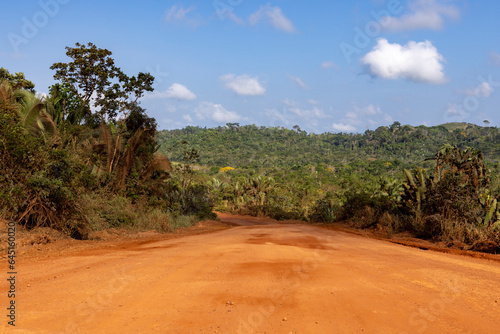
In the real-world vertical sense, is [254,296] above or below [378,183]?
below

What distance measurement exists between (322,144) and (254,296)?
95153 millimetres

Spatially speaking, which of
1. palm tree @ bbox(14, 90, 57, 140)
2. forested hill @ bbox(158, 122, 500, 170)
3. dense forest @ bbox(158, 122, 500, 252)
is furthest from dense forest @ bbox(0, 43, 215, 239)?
forested hill @ bbox(158, 122, 500, 170)

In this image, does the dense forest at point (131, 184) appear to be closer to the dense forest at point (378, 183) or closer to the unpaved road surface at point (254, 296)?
the dense forest at point (378, 183)

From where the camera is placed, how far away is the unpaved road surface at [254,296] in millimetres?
3225

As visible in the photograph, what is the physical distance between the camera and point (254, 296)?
3.94 metres

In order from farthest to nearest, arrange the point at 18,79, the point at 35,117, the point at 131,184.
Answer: the point at 18,79
the point at 131,184
the point at 35,117

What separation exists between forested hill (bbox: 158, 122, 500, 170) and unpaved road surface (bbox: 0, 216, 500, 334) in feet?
173

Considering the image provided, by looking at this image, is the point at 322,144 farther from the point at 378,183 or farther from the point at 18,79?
the point at 18,79

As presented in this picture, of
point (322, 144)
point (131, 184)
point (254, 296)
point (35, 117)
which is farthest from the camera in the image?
point (322, 144)

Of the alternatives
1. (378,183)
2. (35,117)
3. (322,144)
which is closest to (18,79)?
(35,117)

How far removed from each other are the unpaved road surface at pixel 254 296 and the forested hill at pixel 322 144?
5284cm

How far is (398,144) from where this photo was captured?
80.6 metres

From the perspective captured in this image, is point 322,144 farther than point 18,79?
Yes

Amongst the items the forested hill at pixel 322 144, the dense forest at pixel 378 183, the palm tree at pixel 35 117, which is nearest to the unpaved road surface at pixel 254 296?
Result: the dense forest at pixel 378 183
